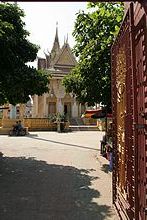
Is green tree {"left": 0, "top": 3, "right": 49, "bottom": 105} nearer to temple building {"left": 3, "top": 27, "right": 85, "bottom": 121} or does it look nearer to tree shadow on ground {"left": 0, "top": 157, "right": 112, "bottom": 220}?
tree shadow on ground {"left": 0, "top": 157, "right": 112, "bottom": 220}

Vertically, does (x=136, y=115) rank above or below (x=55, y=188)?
above

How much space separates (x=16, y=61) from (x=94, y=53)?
9.27ft

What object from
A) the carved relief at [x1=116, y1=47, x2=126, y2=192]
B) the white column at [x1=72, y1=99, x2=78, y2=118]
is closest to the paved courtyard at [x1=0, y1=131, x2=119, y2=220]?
the carved relief at [x1=116, y1=47, x2=126, y2=192]

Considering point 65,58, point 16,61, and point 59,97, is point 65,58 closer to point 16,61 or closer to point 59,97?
point 59,97

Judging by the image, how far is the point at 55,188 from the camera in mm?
9766

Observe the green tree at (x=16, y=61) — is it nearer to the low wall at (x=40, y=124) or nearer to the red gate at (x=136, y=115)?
the red gate at (x=136, y=115)

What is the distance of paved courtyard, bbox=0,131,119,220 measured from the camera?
24.2 feet

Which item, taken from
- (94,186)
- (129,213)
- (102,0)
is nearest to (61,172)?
(94,186)

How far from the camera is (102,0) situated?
4.10 metres

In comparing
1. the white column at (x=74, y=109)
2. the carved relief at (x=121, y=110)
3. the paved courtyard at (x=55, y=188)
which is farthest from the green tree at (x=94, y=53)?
the white column at (x=74, y=109)

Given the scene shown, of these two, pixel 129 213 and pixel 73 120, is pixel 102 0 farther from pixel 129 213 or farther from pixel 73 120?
pixel 73 120

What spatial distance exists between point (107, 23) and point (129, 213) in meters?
8.49

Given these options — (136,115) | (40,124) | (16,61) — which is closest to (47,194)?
(136,115)

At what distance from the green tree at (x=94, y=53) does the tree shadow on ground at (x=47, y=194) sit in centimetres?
296
